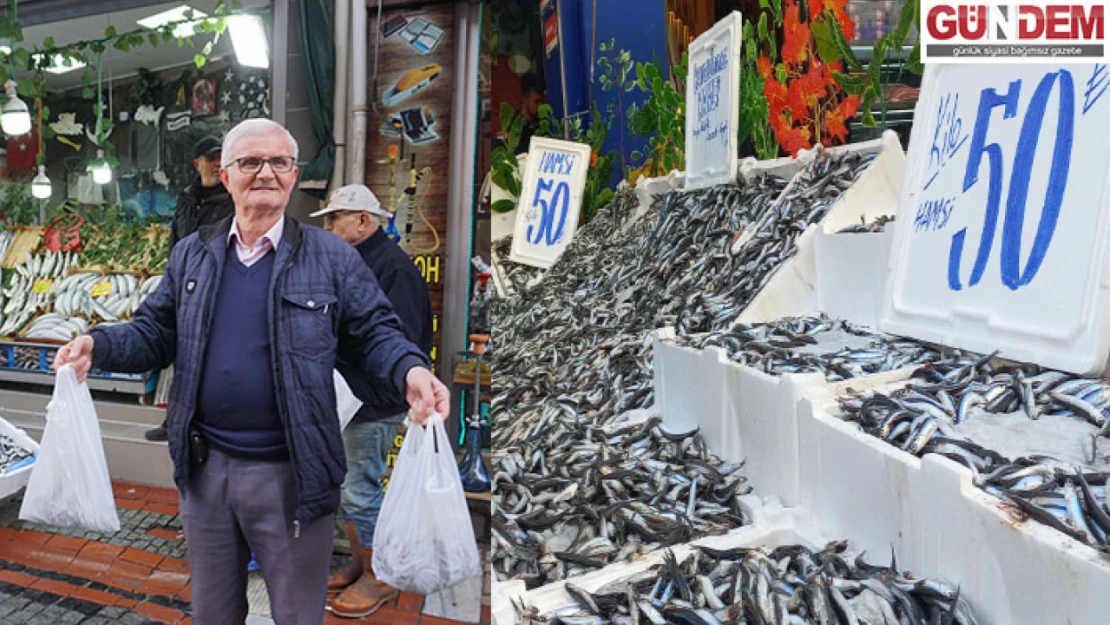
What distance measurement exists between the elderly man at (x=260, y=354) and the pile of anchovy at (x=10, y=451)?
0.38m

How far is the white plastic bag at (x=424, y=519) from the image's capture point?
97 centimetres

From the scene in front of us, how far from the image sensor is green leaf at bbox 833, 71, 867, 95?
224cm

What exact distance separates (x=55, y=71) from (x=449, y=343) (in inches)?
35.2

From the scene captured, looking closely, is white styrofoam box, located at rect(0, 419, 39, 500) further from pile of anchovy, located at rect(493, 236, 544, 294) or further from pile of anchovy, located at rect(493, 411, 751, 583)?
pile of anchovy, located at rect(493, 236, 544, 294)

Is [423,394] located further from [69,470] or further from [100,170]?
[100,170]

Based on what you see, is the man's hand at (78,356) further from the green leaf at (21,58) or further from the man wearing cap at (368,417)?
the green leaf at (21,58)

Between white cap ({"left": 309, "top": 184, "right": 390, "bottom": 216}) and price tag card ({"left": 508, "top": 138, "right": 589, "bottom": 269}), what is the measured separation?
0.98 meters

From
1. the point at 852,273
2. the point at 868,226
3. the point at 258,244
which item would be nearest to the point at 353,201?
the point at 258,244

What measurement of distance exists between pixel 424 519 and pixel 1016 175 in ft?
3.54

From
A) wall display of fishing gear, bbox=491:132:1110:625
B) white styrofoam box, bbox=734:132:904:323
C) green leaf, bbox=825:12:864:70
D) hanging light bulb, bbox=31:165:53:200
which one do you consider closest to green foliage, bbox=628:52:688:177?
wall display of fishing gear, bbox=491:132:1110:625

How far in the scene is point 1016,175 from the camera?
4.25 ft

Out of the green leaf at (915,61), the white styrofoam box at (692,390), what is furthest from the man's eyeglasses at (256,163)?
the green leaf at (915,61)

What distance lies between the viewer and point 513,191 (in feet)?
7.72

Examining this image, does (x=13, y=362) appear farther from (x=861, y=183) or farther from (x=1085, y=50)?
(x=861, y=183)
